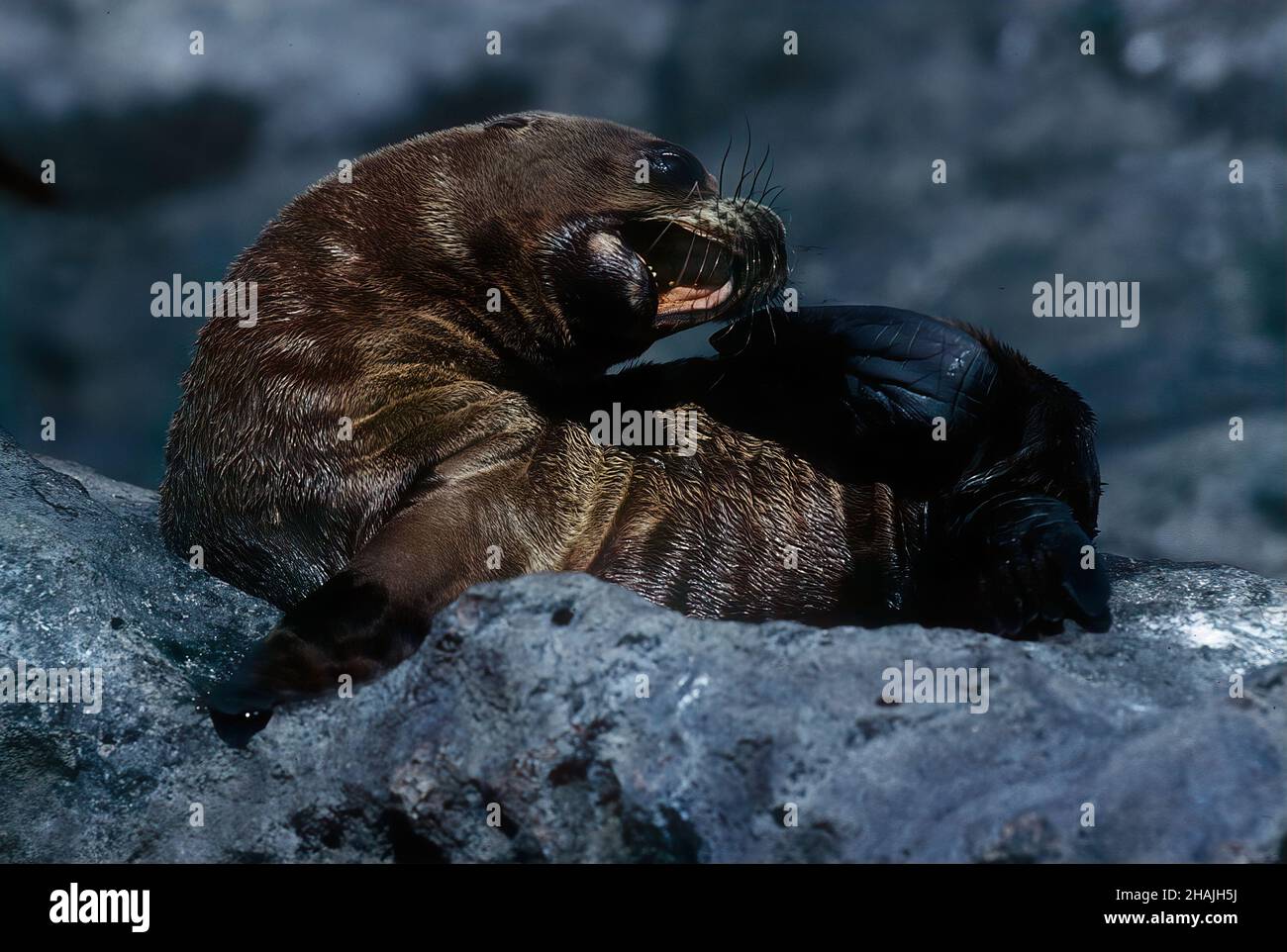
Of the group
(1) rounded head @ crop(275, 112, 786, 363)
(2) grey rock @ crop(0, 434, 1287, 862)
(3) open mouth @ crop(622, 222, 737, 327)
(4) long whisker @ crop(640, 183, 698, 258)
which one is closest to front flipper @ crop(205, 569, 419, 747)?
(2) grey rock @ crop(0, 434, 1287, 862)

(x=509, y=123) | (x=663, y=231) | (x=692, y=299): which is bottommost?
(x=692, y=299)

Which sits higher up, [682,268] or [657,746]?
[682,268]

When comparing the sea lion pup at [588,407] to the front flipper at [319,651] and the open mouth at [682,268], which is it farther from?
the front flipper at [319,651]

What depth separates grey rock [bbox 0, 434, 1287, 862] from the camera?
2.42 metres

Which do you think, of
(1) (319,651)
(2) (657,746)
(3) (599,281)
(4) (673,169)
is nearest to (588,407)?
(3) (599,281)

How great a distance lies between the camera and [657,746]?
2812 millimetres

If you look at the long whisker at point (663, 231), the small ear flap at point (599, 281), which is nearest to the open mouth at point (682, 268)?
the long whisker at point (663, 231)

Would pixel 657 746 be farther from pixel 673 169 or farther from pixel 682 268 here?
pixel 673 169

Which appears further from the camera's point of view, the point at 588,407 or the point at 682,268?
the point at 588,407

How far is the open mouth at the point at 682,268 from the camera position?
4875 mm

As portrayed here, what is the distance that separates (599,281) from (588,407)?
0.65 m

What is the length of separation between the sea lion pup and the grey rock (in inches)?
27.7

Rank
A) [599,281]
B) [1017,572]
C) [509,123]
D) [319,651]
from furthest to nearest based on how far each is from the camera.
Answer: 1. [509,123]
2. [599,281]
3. [1017,572]
4. [319,651]

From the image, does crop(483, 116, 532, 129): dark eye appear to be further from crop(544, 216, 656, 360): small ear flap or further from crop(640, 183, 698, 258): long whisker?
crop(640, 183, 698, 258): long whisker
